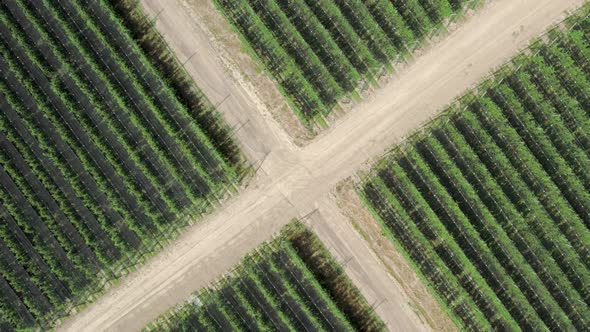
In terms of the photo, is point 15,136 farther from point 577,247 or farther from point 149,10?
point 577,247

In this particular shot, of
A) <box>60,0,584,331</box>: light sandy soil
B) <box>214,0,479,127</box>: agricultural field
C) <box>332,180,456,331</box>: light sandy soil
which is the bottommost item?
<box>332,180,456,331</box>: light sandy soil

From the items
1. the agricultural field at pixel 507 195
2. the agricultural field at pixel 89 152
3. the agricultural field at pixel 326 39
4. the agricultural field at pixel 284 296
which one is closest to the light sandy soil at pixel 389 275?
the agricultural field at pixel 507 195

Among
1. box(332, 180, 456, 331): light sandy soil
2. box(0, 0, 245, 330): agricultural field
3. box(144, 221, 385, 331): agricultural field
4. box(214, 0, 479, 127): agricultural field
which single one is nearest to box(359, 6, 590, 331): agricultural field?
box(332, 180, 456, 331): light sandy soil

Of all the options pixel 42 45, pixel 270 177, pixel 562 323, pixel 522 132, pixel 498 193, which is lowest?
pixel 562 323

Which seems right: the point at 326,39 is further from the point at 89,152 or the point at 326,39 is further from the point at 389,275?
the point at 89,152

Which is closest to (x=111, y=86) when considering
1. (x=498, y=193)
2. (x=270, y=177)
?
(x=270, y=177)

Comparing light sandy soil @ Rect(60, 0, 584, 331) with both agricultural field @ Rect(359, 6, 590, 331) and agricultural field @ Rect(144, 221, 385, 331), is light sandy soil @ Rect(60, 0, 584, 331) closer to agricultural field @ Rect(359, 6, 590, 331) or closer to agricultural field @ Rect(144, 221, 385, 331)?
agricultural field @ Rect(144, 221, 385, 331)
